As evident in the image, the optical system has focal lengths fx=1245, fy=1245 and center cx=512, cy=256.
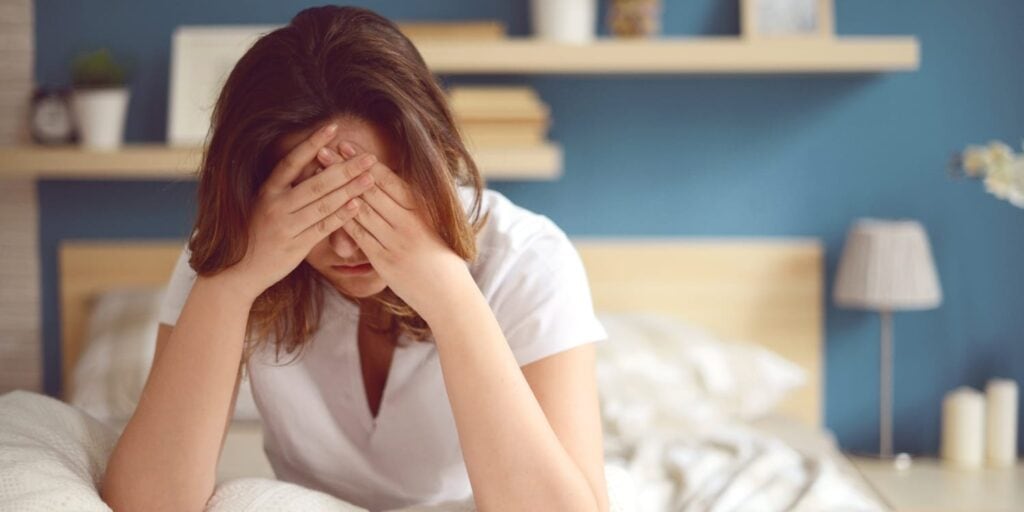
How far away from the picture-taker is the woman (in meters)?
1.23

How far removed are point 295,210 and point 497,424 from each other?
301 millimetres

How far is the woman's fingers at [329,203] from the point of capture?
4.06ft

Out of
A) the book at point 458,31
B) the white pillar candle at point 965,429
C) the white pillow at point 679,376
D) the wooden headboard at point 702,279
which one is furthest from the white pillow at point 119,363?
the white pillar candle at point 965,429

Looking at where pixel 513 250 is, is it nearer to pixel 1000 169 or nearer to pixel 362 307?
pixel 362 307

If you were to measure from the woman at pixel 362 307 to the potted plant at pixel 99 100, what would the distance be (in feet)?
5.48

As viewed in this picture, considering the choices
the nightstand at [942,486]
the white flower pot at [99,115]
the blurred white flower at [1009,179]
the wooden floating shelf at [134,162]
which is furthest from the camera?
the white flower pot at [99,115]

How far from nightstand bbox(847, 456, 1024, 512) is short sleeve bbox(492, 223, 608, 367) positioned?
1239 millimetres

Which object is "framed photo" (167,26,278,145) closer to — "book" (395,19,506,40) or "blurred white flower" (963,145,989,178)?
"book" (395,19,506,40)

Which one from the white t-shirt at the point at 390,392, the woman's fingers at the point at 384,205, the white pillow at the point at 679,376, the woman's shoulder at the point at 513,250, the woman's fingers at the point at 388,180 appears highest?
the woman's fingers at the point at 388,180

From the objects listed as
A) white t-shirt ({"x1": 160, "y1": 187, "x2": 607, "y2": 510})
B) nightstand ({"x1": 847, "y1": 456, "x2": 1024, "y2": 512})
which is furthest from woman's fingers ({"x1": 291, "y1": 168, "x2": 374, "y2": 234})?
nightstand ({"x1": 847, "y1": 456, "x2": 1024, "y2": 512})

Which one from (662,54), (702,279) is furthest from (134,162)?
(702,279)

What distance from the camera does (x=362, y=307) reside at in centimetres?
151

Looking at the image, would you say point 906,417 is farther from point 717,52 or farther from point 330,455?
point 330,455

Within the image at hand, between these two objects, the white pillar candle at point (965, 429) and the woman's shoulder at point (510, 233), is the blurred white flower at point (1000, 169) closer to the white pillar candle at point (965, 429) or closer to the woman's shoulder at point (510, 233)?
the white pillar candle at point (965, 429)
